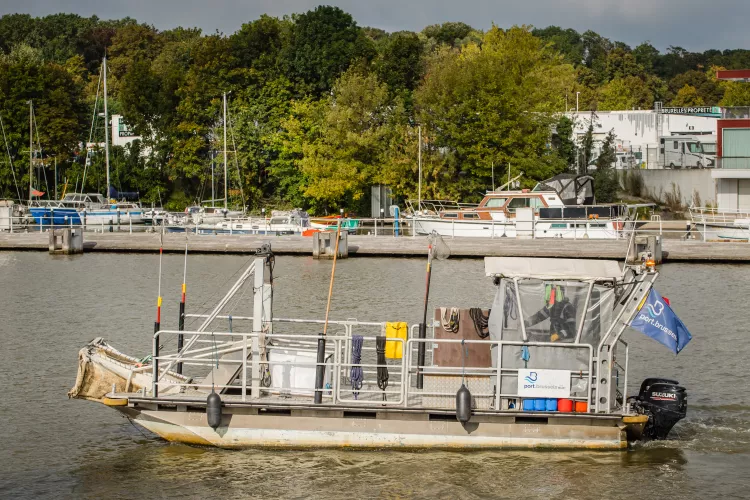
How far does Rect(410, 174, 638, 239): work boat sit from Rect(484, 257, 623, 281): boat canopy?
3514 centimetres

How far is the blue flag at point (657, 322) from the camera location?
17.8 m

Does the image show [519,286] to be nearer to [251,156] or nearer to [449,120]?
[449,120]

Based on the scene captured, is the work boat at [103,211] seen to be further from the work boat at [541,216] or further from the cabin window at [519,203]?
the cabin window at [519,203]

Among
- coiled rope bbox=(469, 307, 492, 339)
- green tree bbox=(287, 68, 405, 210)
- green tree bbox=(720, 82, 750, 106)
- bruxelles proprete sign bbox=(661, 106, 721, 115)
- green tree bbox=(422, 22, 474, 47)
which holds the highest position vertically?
green tree bbox=(422, 22, 474, 47)

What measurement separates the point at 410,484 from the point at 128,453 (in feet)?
18.1

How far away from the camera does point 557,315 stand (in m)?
18.0

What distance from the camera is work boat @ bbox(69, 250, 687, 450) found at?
706 inches

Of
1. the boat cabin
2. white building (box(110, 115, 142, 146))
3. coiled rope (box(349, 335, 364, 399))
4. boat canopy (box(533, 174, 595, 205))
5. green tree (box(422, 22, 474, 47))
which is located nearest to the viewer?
coiled rope (box(349, 335, 364, 399))

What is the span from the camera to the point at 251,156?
7494cm

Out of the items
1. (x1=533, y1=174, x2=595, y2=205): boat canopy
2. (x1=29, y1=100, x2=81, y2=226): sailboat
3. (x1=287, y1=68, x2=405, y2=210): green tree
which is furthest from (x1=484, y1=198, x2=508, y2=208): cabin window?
(x1=29, y1=100, x2=81, y2=226): sailboat

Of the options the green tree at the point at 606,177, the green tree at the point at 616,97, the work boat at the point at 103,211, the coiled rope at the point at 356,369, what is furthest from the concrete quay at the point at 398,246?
the green tree at the point at 616,97

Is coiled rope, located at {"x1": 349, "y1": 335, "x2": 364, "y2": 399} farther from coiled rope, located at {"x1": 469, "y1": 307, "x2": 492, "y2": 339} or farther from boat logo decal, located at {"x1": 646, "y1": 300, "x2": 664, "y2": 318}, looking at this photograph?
boat logo decal, located at {"x1": 646, "y1": 300, "x2": 664, "y2": 318}

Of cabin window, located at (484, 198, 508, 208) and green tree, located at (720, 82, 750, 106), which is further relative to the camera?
green tree, located at (720, 82, 750, 106)

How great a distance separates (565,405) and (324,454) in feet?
14.3
